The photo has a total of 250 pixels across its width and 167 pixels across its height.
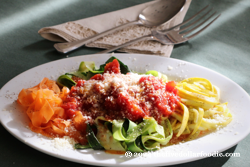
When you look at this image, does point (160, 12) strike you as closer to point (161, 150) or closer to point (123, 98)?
point (123, 98)

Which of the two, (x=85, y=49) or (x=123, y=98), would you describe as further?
(x=85, y=49)

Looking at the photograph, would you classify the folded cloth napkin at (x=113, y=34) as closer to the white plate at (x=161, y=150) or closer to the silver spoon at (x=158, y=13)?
the silver spoon at (x=158, y=13)

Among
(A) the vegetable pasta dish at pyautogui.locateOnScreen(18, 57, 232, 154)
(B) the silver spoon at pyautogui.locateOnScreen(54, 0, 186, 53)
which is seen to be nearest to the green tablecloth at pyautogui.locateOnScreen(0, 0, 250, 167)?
(A) the vegetable pasta dish at pyautogui.locateOnScreen(18, 57, 232, 154)

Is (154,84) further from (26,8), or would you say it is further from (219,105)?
(26,8)

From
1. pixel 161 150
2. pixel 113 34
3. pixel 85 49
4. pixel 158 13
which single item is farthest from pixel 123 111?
pixel 158 13

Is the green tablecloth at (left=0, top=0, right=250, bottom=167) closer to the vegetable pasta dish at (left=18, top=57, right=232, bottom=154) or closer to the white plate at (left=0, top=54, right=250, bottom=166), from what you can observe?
the white plate at (left=0, top=54, right=250, bottom=166)

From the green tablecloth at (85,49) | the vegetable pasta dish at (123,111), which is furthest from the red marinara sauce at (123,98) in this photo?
the green tablecloth at (85,49)
